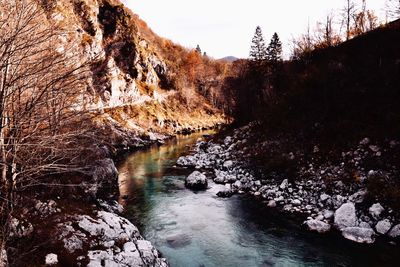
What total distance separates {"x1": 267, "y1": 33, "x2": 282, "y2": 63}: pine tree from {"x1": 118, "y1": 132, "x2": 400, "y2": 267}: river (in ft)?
115

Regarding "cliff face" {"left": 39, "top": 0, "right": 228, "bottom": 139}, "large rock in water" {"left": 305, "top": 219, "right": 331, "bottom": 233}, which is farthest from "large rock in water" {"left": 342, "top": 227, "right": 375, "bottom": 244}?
Result: "cliff face" {"left": 39, "top": 0, "right": 228, "bottom": 139}

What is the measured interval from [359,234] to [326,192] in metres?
4.68

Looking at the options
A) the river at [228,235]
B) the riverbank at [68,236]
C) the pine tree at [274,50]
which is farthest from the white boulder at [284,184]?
the pine tree at [274,50]

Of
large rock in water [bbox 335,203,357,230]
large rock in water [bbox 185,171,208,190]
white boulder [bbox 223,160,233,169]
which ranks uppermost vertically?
white boulder [bbox 223,160,233,169]

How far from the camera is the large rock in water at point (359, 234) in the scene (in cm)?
1466

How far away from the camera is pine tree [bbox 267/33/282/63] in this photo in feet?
174

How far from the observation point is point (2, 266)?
7121 mm

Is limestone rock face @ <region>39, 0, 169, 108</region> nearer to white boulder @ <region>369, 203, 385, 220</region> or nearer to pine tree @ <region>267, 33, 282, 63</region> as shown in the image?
pine tree @ <region>267, 33, 282, 63</region>

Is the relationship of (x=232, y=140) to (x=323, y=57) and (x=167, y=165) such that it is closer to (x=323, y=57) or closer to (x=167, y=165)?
(x=167, y=165)

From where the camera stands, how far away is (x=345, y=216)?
16234mm

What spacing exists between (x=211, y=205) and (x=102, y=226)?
9.45 m

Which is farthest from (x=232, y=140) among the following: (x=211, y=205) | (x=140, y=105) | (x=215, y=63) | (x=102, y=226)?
(x=215, y=63)

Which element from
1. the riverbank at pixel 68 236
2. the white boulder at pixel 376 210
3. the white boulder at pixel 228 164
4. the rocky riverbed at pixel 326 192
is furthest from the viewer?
the white boulder at pixel 228 164

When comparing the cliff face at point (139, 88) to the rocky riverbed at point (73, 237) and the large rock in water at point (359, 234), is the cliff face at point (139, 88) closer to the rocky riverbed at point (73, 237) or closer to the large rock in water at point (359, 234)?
the rocky riverbed at point (73, 237)
